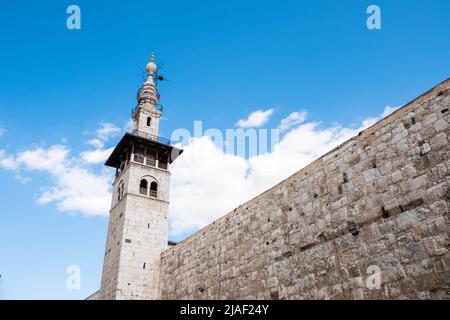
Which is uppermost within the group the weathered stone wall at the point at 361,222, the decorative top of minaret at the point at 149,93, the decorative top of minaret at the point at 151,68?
the decorative top of minaret at the point at 151,68

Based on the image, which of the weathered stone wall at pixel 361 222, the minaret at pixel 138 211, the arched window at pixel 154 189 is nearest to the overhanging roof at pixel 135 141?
the minaret at pixel 138 211

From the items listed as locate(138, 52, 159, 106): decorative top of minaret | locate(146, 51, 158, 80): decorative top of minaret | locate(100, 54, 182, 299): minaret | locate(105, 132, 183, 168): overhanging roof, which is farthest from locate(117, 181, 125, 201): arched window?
locate(146, 51, 158, 80): decorative top of minaret

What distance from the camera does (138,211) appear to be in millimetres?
18500

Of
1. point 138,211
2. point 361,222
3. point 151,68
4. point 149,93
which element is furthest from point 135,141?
point 361,222

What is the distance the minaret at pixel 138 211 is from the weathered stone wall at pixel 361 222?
598 centimetres

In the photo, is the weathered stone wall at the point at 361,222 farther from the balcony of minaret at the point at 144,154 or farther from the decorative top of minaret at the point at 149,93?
the decorative top of minaret at the point at 149,93

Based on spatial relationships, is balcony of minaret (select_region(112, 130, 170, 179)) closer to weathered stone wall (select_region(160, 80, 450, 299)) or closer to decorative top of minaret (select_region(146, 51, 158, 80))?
decorative top of minaret (select_region(146, 51, 158, 80))

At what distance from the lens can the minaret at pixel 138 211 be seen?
16625 mm

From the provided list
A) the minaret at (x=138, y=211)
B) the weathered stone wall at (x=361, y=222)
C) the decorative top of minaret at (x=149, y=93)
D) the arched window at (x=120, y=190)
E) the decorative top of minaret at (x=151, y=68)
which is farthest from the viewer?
the decorative top of minaret at (x=151, y=68)

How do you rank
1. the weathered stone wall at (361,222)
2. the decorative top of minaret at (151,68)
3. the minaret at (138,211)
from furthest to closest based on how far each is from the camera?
the decorative top of minaret at (151,68) → the minaret at (138,211) → the weathered stone wall at (361,222)

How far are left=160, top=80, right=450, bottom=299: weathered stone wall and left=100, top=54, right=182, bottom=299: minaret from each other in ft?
19.6

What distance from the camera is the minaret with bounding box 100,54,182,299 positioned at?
1662 cm

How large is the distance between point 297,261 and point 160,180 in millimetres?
12307
